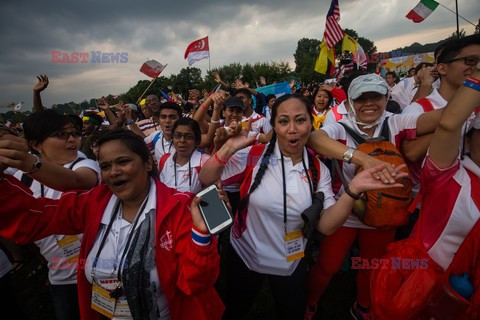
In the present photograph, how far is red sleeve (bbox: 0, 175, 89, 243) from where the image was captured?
1579 millimetres

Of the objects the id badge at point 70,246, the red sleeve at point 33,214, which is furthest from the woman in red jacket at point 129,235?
the id badge at point 70,246

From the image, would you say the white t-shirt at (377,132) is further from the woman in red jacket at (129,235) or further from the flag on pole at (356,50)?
the flag on pole at (356,50)

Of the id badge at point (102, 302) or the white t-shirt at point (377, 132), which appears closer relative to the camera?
the id badge at point (102, 302)

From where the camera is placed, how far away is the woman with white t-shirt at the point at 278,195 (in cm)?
204

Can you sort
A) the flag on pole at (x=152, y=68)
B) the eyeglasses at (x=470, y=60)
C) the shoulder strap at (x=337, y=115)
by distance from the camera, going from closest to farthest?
1. the eyeglasses at (x=470, y=60)
2. the shoulder strap at (x=337, y=115)
3. the flag on pole at (x=152, y=68)

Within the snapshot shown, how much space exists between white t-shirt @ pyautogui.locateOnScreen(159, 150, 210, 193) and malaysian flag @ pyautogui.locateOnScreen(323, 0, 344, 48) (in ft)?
22.6

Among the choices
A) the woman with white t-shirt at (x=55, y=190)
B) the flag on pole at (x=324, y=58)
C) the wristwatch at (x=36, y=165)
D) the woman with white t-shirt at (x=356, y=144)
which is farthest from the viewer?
the flag on pole at (x=324, y=58)

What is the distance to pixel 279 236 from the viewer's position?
2.07 m

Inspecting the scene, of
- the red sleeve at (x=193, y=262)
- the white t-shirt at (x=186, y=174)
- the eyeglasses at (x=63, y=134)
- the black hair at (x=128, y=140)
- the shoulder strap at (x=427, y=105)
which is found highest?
the shoulder strap at (x=427, y=105)

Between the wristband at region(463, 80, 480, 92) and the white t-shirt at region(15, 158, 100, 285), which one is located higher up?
the wristband at region(463, 80, 480, 92)

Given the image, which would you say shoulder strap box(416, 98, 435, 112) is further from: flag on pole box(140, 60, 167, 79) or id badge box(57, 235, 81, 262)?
flag on pole box(140, 60, 167, 79)

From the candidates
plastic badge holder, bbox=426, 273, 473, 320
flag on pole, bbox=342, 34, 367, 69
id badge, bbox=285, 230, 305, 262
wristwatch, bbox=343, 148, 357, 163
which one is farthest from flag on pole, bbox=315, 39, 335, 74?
plastic badge holder, bbox=426, 273, 473, 320

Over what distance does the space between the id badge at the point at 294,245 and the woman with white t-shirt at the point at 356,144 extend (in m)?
0.53

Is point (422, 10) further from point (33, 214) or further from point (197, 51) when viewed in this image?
point (33, 214)
